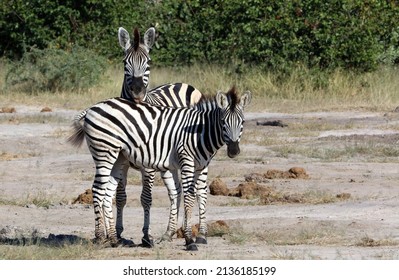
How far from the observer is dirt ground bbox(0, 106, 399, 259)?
10.6 m

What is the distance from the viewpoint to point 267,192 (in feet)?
45.4

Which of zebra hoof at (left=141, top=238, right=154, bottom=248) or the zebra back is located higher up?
the zebra back

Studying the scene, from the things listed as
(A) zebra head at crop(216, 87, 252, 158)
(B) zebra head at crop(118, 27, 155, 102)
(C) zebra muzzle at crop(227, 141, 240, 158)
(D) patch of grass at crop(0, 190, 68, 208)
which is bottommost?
(D) patch of grass at crop(0, 190, 68, 208)

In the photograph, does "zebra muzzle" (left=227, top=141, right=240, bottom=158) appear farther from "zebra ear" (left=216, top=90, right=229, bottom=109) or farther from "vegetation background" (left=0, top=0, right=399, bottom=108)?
"vegetation background" (left=0, top=0, right=399, bottom=108)

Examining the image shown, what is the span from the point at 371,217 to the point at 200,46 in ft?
56.8

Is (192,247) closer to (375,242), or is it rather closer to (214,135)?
(214,135)

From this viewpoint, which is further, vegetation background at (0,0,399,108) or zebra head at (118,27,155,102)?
vegetation background at (0,0,399,108)

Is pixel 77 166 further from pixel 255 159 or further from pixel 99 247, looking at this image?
pixel 99 247

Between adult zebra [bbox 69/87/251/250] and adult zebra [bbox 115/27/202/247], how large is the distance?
0.79 feet

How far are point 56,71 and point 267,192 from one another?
12878mm

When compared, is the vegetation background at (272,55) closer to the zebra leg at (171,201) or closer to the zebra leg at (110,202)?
the zebra leg at (171,201)

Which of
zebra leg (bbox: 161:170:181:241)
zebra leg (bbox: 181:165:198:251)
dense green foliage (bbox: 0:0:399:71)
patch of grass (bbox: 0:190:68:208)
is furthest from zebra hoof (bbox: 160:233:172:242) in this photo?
dense green foliage (bbox: 0:0:399:71)

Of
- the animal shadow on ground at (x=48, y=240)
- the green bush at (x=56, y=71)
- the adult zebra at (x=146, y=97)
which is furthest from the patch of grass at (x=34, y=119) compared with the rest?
the animal shadow on ground at (x=48, y=240)
